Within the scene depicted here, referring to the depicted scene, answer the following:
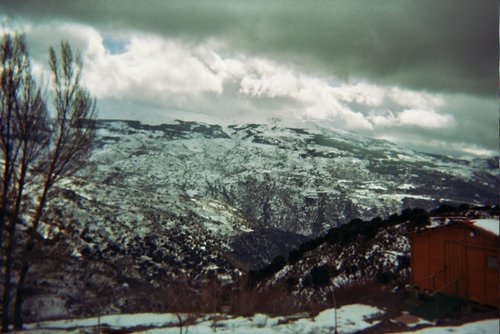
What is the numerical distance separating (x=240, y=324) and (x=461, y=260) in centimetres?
1268

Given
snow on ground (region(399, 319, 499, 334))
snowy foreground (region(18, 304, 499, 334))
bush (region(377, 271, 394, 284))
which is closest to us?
snow on ground (region(399, 319, 499, 334))

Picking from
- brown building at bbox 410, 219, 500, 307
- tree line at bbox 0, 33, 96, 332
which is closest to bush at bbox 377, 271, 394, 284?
brown building at bbox 410, 219, 500, 307

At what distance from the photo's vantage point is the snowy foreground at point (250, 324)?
52.2ft

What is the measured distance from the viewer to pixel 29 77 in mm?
16234

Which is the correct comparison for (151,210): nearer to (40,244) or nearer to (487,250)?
(40,244)

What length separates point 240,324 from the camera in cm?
1778

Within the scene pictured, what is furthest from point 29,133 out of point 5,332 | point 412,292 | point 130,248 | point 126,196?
point 126,196

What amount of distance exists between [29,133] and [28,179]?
7.05 feet

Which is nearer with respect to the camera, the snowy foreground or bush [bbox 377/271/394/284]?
the snowy foreground

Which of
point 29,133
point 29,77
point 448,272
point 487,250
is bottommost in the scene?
point 448,272

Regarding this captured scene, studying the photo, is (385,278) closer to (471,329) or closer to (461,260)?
(461,260)

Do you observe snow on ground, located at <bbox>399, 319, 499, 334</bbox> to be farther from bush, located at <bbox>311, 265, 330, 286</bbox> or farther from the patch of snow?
bush, located at <bbox>311, 265, 330, 286</bbox>

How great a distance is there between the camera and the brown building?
17.9 metres

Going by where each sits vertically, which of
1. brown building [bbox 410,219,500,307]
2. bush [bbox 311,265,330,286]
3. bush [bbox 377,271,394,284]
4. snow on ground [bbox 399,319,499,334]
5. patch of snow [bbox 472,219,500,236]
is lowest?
bush [bbox 311,265,330,286]
